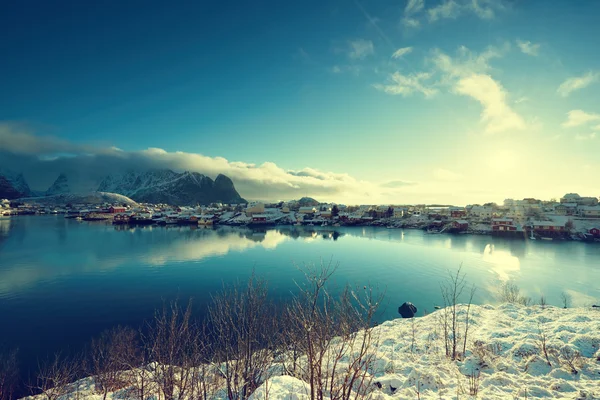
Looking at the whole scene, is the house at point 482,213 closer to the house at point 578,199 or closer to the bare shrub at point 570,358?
the house at point 578,199

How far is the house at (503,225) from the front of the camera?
5088 centimetres

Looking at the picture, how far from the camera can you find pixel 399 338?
1054 centimetres

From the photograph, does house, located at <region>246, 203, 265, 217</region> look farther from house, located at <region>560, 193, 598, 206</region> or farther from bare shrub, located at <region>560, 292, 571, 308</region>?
house, located at <region>560, 193, 598, 206</region>

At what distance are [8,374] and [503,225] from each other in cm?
6690

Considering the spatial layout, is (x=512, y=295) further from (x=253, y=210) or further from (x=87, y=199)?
(x=87, y=199)

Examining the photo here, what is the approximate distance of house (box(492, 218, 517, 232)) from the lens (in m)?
50.9

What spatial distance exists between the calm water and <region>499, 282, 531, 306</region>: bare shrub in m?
0.72

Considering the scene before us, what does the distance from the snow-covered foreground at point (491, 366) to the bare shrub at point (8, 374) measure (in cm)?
280

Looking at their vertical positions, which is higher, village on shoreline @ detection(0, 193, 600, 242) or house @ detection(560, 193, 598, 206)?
house @ detection(560, 193, 598, 206)

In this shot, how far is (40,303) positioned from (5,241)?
3599 centimetres

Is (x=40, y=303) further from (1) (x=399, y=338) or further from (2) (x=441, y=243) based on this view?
(2) (x=441, y=243)

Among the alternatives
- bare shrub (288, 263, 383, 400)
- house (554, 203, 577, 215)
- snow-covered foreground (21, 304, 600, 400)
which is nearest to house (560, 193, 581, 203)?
house (554, 203, 577, 215)

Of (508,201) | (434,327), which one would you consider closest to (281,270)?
(434,327)

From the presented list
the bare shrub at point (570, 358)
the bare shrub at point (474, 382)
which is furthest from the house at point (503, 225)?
the bare shrub at point (474, 382)
